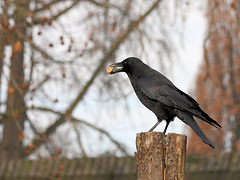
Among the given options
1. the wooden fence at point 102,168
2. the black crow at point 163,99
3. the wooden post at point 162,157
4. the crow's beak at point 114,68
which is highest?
the crow's beak at point 114,68

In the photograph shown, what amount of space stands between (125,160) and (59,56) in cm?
250

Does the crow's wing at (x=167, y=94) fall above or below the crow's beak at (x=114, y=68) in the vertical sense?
below

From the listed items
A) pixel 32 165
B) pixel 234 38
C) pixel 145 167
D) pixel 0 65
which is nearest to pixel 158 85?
pixel 145 167

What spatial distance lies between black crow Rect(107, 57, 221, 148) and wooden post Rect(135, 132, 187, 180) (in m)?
0.25

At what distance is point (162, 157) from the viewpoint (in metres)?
3.99

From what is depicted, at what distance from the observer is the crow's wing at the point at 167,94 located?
4.31 m

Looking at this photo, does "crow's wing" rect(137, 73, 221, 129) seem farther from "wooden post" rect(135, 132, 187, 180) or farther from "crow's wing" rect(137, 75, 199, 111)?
"wooden post" rect(135, 132, 187, 180)

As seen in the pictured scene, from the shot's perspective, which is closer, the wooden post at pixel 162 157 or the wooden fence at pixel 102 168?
the wooden post at pixel 162 157

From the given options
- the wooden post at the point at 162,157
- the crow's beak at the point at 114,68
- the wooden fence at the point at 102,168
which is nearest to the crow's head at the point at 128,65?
the crow's beak at the point at 114,68

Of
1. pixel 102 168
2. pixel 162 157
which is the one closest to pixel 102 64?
pixel 102 168

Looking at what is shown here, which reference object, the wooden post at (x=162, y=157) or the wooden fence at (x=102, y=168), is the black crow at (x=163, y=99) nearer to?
the wooden post at (x=162, y=157)

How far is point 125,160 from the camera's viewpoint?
357 inches

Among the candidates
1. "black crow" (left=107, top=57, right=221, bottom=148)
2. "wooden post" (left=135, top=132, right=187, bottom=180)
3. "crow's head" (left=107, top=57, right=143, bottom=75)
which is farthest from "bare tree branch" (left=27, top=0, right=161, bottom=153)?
"wooden post" (left=135, top=132, right=187, bottom=180)

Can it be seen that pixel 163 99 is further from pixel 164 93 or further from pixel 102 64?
pixel 102 64
